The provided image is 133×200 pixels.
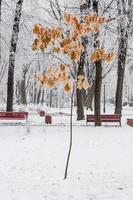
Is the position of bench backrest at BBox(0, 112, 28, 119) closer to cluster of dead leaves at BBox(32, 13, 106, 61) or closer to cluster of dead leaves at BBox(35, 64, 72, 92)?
cluster of dead leaves at BBox(32, 13, 106, 61)

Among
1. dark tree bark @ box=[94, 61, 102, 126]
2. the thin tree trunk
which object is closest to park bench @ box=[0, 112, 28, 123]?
dark tree bark @ box=[94, 61, 102, 126]

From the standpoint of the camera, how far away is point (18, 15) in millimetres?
26203

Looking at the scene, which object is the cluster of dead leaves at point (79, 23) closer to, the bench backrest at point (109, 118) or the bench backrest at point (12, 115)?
the bench backrest at point (109, 118)

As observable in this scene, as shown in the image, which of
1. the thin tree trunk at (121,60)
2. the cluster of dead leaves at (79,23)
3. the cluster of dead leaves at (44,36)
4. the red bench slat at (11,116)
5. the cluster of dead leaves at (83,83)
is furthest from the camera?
the red bench slat at (11,116)
